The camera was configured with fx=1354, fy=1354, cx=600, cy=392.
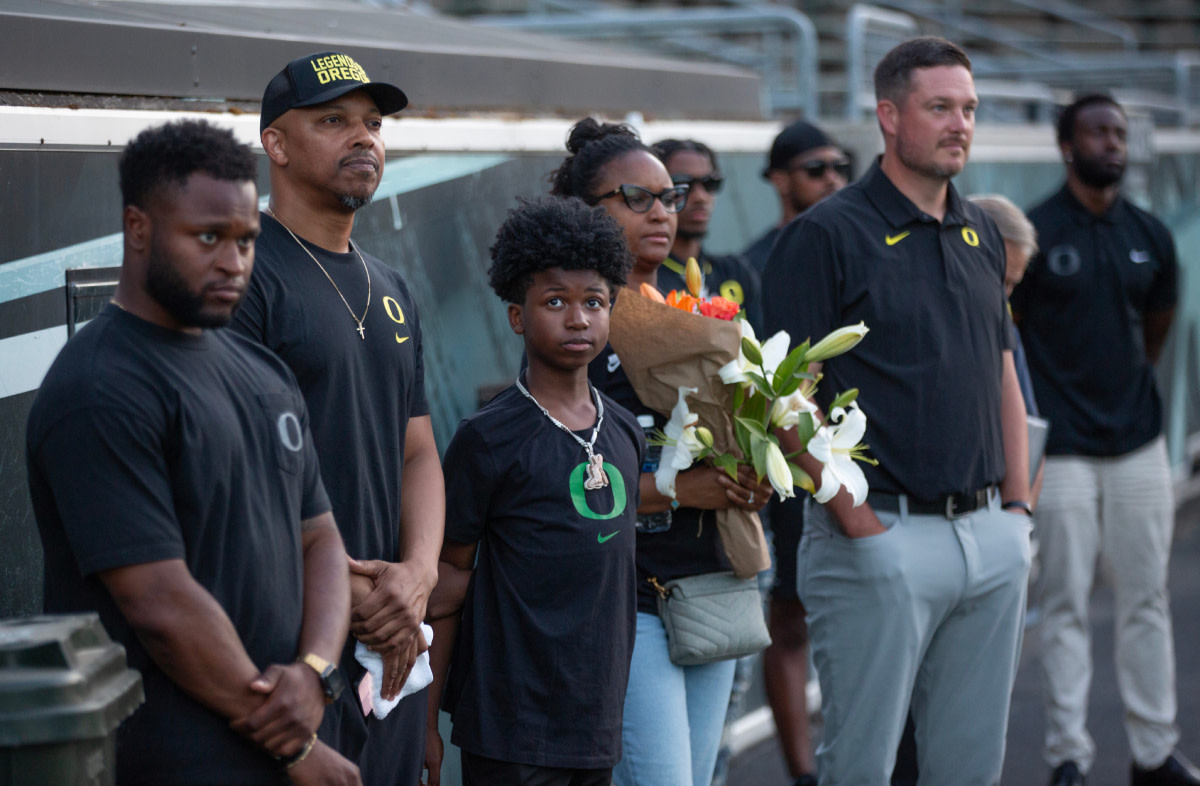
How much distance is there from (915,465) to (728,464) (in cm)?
63

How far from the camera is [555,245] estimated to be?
3.17 metres

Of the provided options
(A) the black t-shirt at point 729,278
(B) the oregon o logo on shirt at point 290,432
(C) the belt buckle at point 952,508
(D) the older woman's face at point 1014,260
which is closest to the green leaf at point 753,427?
(C) the belt buckle at point 952,508

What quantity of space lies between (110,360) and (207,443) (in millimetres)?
205

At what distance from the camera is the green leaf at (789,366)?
3.40 meters

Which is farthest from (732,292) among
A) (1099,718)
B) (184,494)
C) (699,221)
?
(1099,718)

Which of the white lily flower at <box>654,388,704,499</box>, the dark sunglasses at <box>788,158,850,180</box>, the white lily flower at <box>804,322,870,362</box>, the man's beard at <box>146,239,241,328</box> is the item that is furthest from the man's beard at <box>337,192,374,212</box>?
the dark sunglasses at <box>788,158,850,180</box>

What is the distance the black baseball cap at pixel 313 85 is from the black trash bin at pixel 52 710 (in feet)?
4.31

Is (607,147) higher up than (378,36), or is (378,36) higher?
(378,36)

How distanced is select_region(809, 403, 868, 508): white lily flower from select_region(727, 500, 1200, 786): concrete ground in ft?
7.63

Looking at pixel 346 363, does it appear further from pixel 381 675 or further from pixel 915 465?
pixel 915 465

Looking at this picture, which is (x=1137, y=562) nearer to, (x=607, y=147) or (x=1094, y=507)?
(x=1094, y=507)

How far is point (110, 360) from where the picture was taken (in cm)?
221

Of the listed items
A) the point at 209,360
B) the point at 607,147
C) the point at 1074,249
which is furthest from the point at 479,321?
the point at 1074,249

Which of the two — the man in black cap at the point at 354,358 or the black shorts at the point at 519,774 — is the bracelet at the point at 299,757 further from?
the black shorts at the point at 519,774
